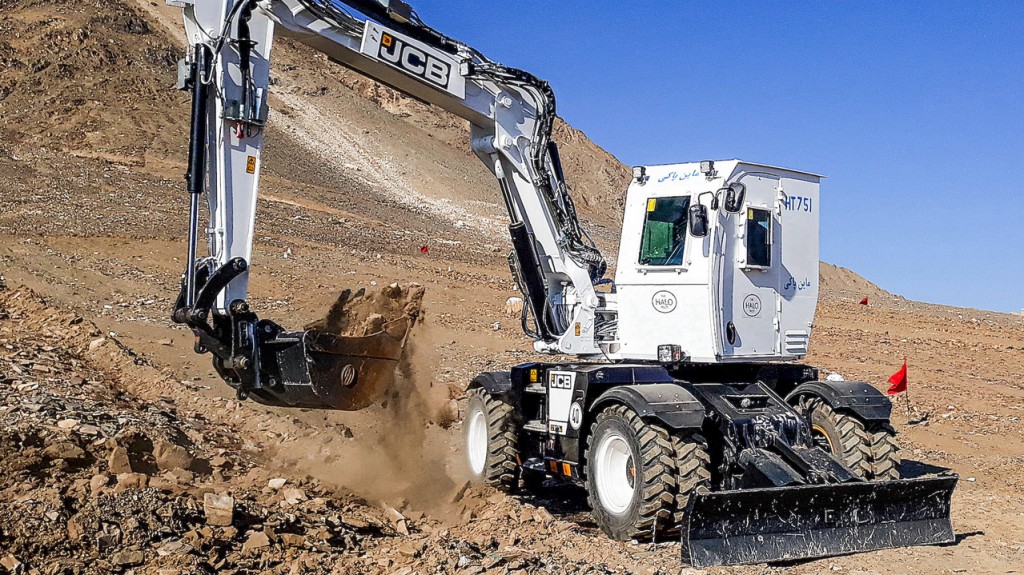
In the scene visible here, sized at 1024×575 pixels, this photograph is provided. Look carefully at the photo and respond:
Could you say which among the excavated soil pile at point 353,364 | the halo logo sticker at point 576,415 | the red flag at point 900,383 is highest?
the red flag at point 900,383

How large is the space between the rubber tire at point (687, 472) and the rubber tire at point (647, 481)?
0.03 meters

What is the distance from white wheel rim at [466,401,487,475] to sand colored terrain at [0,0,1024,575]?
0.31 m

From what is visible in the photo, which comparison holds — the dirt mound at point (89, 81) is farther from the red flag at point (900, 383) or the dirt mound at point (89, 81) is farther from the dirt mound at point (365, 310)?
the red flag at point (900, 383)

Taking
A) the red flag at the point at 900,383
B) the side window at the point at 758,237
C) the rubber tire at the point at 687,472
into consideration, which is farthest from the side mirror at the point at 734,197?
the red flag at the point at 900,383

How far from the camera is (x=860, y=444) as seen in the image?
27.8ft

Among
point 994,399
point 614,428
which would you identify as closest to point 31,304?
point 614,428

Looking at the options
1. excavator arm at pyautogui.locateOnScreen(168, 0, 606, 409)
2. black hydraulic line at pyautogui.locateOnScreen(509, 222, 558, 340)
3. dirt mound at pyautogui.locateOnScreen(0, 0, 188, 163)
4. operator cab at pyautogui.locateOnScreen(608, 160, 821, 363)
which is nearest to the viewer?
excavator arm at pyautogui.locateOnScreen(168, 0, 606, 409)

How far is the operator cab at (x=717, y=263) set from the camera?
328 inches

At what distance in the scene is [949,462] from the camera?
40.0 feet

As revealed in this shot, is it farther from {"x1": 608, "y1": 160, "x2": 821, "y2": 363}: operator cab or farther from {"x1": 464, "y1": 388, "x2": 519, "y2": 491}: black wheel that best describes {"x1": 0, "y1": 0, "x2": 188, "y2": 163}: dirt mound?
{"x1": 608, "y1": 160, "x2": 821, "y2": 363}: operator cab

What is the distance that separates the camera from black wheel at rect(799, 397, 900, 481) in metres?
8.44

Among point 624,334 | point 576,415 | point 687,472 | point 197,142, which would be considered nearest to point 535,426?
point 576,415

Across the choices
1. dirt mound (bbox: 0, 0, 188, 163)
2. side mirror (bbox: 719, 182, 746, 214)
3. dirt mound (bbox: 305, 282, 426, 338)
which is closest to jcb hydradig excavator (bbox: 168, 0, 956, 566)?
side mirror (bbox: 719, 182, 746, 214)

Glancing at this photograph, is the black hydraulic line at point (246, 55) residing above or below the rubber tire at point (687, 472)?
above
